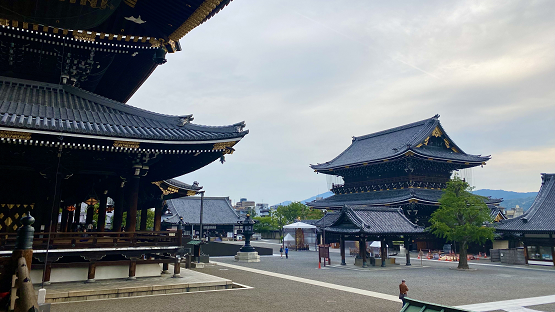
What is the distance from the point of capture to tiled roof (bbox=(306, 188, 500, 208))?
125ft

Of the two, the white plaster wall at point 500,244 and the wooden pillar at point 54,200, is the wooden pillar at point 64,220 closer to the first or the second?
the wooden pillar at point 54,200

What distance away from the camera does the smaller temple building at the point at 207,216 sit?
59.0 meters

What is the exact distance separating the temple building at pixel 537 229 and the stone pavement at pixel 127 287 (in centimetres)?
2631

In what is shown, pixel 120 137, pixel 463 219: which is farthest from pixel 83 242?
pixel 463 219

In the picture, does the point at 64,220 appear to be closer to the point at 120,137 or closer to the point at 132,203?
the point at 132,203

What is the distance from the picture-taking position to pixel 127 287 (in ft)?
43.0

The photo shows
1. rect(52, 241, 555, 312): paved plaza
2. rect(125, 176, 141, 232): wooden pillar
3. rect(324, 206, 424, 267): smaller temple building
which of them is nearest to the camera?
rect(52, 241, 555, 312): paved plaza

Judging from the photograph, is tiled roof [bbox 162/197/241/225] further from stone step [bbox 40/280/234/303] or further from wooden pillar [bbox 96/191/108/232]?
stone step [bbox 40/280/234/303]

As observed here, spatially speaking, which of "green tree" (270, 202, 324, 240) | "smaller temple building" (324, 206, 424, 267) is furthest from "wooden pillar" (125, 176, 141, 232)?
"green tree" (270, 202, 324, 240)

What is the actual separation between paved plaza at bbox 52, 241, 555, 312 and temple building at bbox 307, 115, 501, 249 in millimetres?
16573

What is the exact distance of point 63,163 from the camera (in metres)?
13.4

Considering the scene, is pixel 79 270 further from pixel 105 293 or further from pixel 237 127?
pixel 237 127

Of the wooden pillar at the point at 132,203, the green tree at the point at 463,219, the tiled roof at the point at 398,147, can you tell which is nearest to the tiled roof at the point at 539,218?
the green tree at the point at 463,219

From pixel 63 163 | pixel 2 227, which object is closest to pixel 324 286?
pixel 63 163
